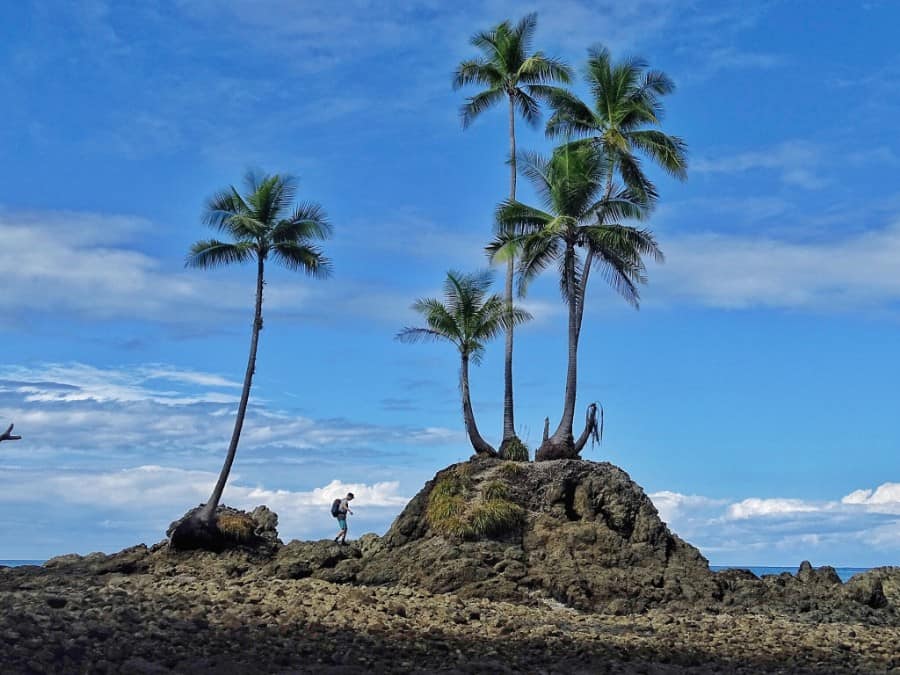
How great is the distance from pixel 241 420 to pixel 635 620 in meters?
14.5

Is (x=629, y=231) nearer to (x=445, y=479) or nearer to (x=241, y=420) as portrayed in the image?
(x=445, y=479)

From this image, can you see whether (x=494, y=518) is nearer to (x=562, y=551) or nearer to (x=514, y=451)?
(x=562, y=551)

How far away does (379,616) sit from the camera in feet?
73.6

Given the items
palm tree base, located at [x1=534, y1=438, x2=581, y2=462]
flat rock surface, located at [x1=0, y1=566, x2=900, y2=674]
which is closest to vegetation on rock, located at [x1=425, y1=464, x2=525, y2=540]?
palm tree base, located at [x1=534, y1=438, x2=581, y2=462]

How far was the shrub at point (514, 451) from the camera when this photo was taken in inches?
1345

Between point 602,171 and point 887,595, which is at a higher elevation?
point 602,171

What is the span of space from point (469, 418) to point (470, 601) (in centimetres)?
995

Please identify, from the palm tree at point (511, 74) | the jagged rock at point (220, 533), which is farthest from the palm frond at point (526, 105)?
the jagged rock at point (220, 533)

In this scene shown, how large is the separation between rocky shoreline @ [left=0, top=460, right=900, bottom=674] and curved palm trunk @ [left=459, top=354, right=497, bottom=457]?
2253 millimetres

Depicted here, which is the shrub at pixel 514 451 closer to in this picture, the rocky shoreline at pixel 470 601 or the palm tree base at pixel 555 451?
the palm tree base at pixel 555 451

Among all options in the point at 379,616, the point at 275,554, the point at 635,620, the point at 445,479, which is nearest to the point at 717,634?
the point at 635,620

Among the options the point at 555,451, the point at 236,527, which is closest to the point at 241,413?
the point at 236,527

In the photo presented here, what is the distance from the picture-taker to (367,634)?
67.0 ft

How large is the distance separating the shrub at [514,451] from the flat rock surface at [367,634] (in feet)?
26.6
